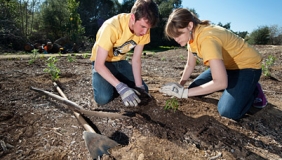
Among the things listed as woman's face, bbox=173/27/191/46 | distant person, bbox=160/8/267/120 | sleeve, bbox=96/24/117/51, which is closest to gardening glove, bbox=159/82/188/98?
distant person, bbox=160/8/267/120

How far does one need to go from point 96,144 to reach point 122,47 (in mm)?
1367

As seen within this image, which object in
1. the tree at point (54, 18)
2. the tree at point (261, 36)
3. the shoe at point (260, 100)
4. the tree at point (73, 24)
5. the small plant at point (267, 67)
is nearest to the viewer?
the shoe at point (260, 100)

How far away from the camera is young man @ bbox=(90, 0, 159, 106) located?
2020 mm

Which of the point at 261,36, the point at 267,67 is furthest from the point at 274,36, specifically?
the point at 267,67

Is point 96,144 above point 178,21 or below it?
below

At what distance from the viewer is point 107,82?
8.77 ft

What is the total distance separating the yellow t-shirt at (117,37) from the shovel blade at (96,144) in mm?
963

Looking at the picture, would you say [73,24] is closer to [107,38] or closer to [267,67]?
[267,67]

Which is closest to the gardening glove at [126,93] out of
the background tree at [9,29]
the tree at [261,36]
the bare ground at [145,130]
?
the bare ground at [145,130]

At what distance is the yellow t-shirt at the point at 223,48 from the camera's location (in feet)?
6.07

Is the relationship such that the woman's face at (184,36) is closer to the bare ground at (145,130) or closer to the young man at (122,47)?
the young man at (122,47)

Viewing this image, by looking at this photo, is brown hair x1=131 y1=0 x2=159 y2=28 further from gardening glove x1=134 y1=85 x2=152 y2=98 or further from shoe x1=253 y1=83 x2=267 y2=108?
shoe x1=253 y1=83 x2=267 y2=108

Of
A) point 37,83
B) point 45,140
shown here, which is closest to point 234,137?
point 45,140

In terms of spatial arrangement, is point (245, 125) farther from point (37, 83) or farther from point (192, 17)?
point (37, 83)
